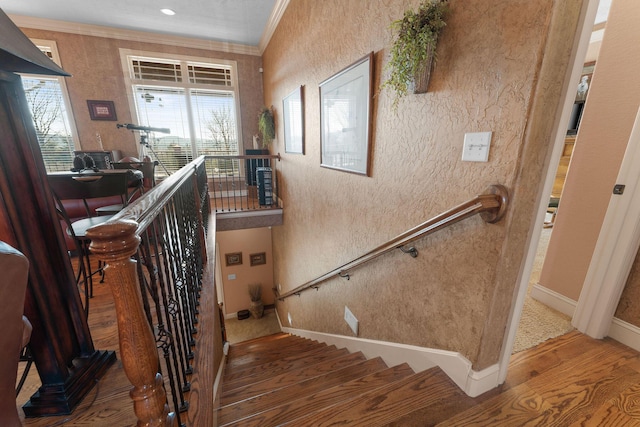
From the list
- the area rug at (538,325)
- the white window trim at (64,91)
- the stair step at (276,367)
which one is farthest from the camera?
the white window trim at (64,91)

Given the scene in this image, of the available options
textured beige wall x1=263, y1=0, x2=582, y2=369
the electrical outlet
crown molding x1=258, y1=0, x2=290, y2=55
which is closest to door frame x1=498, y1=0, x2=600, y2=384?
textured beige wall x1=263, y1=0, x2=582, y2=369

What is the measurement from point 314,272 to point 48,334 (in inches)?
97.1

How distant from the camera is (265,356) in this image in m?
2.62

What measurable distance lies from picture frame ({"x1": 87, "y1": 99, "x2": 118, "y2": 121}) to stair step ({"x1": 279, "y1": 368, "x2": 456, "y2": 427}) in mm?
5669

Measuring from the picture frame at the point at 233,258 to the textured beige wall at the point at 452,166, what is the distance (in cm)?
392

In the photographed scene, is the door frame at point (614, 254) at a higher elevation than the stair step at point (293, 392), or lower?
higher

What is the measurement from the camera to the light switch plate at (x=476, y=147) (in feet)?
3.45

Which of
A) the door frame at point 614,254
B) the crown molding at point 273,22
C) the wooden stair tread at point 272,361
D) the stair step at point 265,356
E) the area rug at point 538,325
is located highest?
the crown molding at point 273,22

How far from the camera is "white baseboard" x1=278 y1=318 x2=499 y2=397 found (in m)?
1.23

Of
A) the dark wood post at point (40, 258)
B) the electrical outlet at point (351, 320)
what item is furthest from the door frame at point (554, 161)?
the dark wood post at point (40, 258)

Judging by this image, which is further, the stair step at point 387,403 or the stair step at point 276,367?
the stair step at point 276,367

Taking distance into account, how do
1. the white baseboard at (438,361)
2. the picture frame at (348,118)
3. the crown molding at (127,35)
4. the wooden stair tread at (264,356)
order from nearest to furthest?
1. the white baseboard at (438,361)
2. the picture frame at (348,118)
3. the wooden stair tread at (264,356)
4. the crown molding at (127,35)

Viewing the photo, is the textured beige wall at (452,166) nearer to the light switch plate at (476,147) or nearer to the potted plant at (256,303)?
the light switch plate at (476,147)

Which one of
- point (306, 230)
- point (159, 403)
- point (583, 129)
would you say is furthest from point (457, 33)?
point (306, 230)
